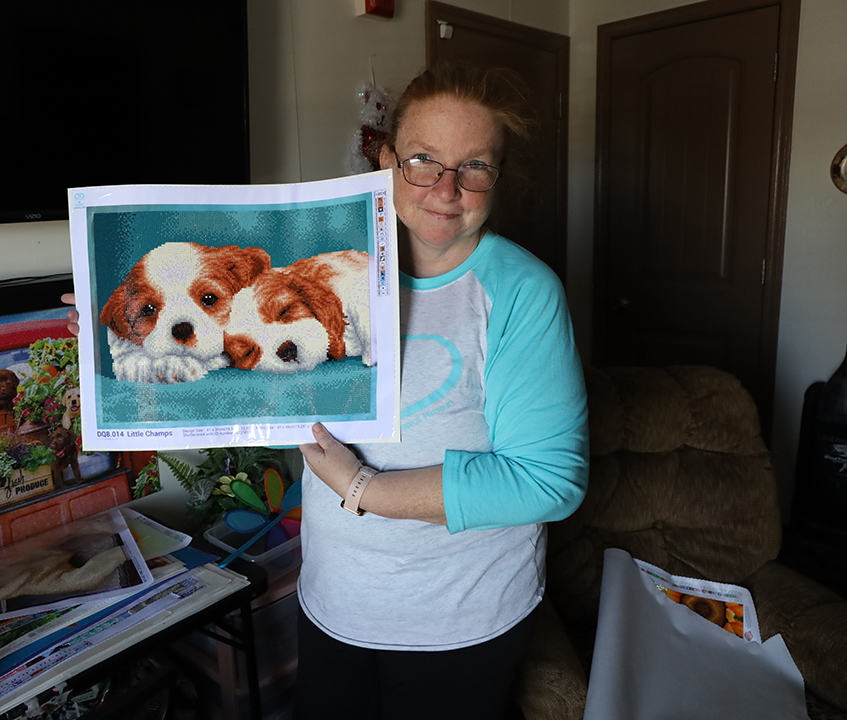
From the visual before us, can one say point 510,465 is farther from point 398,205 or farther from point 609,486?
point 609,486

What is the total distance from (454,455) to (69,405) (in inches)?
36.5

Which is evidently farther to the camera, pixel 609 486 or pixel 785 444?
pixel 785 444

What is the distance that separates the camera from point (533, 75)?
2.92 metres

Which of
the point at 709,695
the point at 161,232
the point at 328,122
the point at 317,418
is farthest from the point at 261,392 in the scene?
the point at 328,122

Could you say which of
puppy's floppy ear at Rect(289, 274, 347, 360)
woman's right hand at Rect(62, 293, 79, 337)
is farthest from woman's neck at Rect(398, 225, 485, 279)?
woman's right hand at Rect(62, 293, 79, 337)

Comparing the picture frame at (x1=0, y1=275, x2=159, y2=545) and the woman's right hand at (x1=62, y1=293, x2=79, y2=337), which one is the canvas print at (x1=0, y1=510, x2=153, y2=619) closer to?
the picture frame at (x1=0, y1=275, x2=159, y2=545)

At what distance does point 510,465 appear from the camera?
816 millimetres

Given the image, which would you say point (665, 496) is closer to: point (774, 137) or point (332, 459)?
point (332, 459)

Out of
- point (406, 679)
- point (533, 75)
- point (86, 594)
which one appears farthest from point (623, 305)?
point (86, 594)

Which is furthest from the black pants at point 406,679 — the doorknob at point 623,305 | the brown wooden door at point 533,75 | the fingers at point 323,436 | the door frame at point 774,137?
the doorknob at point 623,305

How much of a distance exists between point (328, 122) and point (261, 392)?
144 cm

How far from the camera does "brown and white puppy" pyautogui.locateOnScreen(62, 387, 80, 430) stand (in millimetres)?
1356

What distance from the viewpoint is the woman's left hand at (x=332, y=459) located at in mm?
836

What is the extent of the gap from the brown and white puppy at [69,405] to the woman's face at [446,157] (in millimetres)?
882
